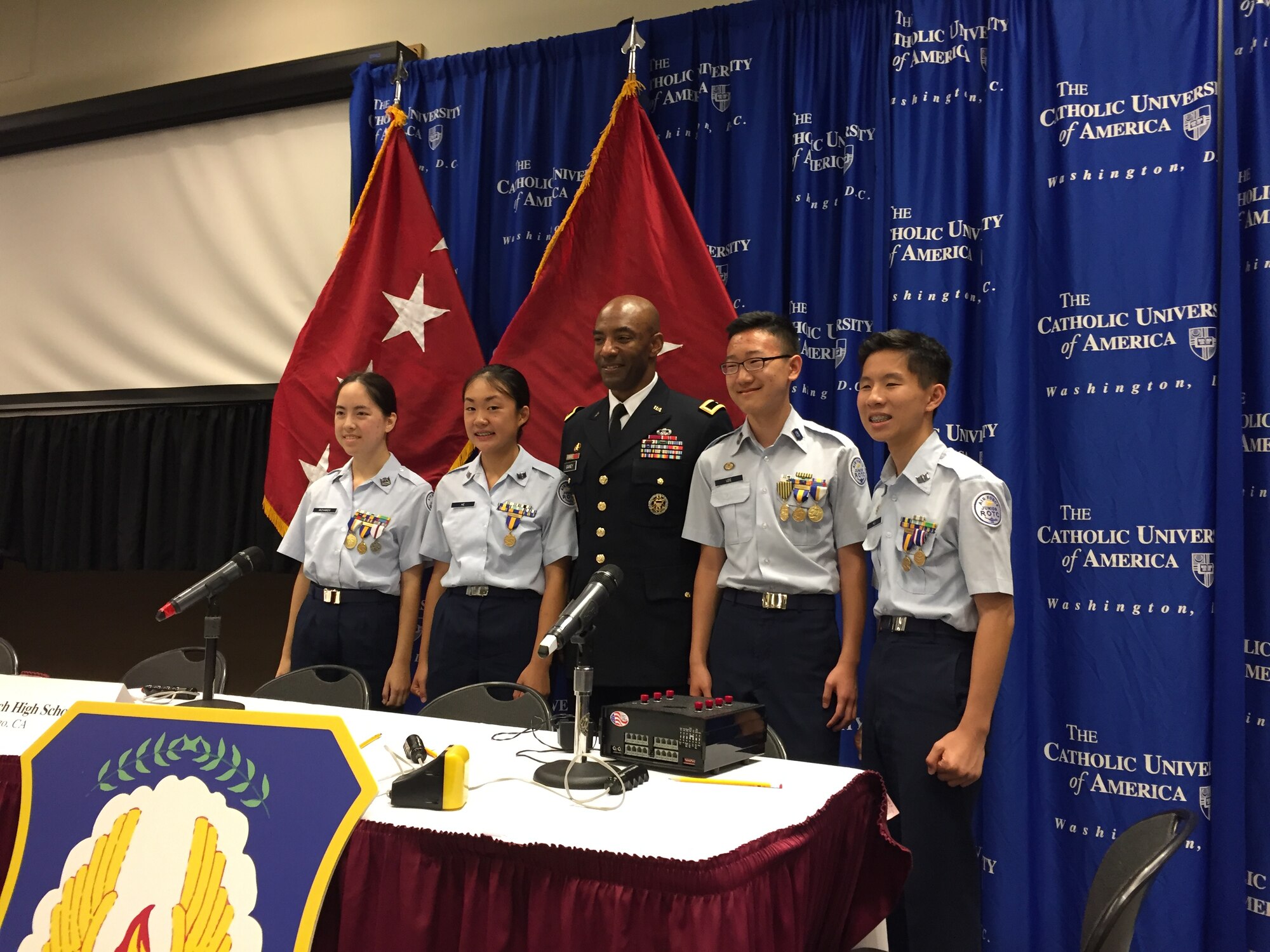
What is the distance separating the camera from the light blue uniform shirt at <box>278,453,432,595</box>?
10.3 feet

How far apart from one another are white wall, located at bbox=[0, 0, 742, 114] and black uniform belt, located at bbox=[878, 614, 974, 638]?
266 centimetres

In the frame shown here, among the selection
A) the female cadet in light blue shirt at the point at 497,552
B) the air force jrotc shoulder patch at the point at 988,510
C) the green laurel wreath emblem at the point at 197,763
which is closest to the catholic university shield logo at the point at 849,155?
the female cadet in light blue shirt at the point at 497,552

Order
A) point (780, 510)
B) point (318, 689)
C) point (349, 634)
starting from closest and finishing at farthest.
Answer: point (780, 510), point (318, 689), point (349, 634)

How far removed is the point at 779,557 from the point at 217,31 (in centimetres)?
422

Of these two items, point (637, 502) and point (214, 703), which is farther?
point (637, 502)

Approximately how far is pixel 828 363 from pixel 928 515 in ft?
3.97

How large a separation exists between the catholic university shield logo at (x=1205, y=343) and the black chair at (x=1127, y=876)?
1886mm

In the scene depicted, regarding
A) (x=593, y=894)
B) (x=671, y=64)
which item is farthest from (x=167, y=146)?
(x=593, y=894)

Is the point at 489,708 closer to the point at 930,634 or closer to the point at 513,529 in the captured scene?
the point at 513,529

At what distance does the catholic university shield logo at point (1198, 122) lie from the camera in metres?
2.80

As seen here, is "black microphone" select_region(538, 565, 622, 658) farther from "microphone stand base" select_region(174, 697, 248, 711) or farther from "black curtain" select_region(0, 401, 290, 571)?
"black curtain" select_region(0, 401, 290, 571)

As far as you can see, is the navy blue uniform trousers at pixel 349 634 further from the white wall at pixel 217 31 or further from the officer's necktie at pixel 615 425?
the white wall at pixel 217 31

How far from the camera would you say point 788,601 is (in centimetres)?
243

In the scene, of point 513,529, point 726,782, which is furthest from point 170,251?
point 726,782
